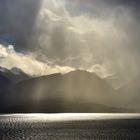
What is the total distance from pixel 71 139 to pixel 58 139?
7.53m

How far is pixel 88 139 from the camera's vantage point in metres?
196

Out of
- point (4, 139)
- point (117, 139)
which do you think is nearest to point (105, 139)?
point (117, 139)

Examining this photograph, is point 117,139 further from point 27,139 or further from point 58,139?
point 27,139

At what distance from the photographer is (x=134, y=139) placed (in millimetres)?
186500

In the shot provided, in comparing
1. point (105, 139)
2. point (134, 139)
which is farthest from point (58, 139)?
point (134, 139)

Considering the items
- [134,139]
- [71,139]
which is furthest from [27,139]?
[134,139]

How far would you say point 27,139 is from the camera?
194 meters

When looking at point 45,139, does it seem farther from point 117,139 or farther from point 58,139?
point 117,139

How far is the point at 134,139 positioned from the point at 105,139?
16191 millimetres

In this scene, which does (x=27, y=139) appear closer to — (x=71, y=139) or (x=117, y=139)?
(x=71, y=139)

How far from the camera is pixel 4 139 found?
196 metres

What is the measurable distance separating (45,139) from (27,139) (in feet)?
31.4

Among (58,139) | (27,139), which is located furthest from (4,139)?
(58,139)

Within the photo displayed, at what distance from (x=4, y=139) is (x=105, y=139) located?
54.1 meters
